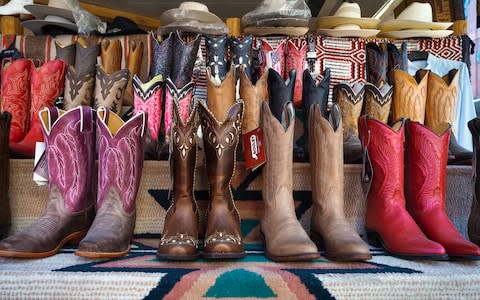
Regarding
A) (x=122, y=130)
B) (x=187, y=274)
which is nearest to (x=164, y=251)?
(x=187, y=274)

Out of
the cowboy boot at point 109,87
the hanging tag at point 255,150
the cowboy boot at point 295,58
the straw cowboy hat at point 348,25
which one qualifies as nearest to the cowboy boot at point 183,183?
the hanging tag at point 255,150

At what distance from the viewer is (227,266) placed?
3.63ft

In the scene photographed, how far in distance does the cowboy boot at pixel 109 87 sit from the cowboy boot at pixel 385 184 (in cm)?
118

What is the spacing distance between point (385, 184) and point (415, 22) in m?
1.91

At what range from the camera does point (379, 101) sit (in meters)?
1.96

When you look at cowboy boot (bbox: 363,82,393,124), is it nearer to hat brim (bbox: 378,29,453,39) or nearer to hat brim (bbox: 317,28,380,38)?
hat brim (bbox: 317,28,380,38)

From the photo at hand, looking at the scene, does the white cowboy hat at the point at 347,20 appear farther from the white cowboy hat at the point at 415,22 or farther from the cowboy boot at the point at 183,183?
the cowboy boot at the point at 183,183

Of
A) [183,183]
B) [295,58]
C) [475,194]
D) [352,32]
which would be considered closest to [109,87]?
[183,183]

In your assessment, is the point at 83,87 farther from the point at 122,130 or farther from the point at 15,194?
the point at 122,130

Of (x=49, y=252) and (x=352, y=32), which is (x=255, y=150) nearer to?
(x=49, y=252)

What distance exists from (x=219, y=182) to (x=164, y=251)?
303 millimetres

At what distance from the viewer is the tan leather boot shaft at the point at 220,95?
1627 millimetres

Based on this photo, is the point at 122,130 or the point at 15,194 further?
the point at 15,194

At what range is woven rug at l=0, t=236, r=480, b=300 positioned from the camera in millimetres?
982
